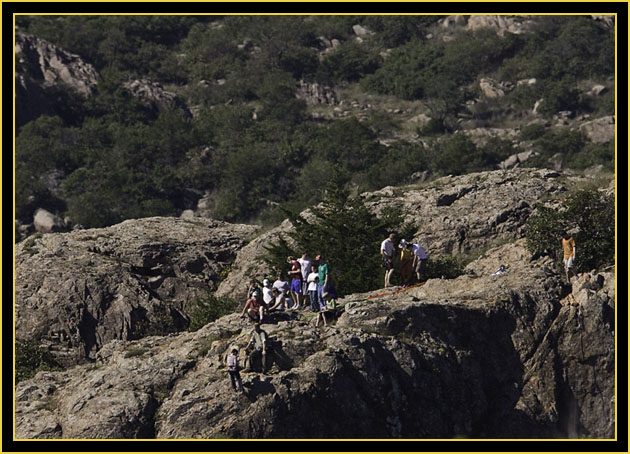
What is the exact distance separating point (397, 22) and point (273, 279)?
107606mm

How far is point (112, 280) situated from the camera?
139 feet

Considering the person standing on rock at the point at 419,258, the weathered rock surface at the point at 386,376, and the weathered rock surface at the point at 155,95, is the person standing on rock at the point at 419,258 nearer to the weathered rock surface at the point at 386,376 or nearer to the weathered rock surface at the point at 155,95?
the weathered rock surface at the point at 386,376

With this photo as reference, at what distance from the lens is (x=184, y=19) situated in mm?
149125

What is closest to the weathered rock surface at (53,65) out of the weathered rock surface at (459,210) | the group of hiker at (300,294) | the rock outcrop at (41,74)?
the rock outcrop at (41,74)

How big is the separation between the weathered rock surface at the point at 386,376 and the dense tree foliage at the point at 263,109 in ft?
172

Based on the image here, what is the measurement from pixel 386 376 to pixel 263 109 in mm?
93751

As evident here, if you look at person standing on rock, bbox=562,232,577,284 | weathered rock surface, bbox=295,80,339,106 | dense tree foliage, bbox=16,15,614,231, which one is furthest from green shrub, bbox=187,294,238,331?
weathered rock surface, bbox=295,80,339,106

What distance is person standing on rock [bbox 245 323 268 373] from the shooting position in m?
28.5

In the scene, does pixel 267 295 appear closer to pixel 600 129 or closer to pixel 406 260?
pixel 406 260

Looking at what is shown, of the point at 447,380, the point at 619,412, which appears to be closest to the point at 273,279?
the point at 447,380

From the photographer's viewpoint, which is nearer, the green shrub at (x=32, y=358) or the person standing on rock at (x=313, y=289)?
the person standing on rock at (x=313, y=289)

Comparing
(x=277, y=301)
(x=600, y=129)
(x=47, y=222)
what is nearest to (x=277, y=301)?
(x=277, y=301)

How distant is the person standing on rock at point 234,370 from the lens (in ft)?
90.4

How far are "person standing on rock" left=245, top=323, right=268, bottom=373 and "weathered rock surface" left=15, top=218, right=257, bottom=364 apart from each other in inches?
505
